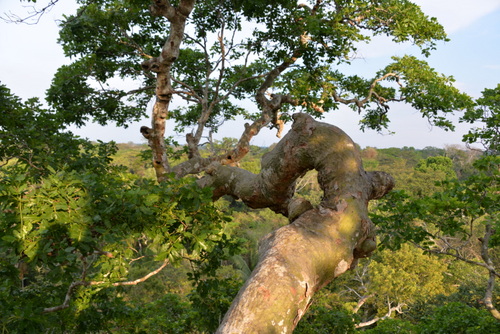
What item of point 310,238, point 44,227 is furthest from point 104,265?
point 310,238

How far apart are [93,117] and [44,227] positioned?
242 inches

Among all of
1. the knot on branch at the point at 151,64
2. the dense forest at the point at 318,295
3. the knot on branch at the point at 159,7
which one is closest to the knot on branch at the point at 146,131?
the dense forest at the point at 318,295

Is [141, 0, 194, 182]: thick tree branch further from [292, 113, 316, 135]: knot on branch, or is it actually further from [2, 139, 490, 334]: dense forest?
[292, 113, 316, 135]: knot on branch

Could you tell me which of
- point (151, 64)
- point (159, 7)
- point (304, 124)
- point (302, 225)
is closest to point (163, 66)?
point (151, 64)

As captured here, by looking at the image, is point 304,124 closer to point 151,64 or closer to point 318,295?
point 151,64

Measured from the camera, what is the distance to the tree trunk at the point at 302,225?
156 centimetres

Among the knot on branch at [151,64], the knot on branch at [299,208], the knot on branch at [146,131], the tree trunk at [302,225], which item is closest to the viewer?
the tree trunk at [302,225]

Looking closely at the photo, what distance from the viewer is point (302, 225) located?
2.10 meters

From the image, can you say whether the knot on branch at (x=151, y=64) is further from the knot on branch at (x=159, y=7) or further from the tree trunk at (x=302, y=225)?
the tree trunk at (x=302, y=225)

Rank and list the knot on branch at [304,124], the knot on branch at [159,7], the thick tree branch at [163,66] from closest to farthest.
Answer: the knot on branch at [304,124]
the knot on branch at [159,7]
the thick tree branch at [163,66]

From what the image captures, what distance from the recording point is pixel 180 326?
572 centimetres

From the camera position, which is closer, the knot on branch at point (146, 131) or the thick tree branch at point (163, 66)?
the thick tree branch at point (163, 66)

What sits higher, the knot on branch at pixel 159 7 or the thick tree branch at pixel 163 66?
the knot on branch at pixel 159 7

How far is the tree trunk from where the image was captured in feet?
5.12
